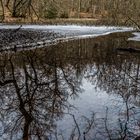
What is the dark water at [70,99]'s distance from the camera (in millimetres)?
10734

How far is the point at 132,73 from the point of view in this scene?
20.3 m

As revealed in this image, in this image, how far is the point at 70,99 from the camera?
14633mm

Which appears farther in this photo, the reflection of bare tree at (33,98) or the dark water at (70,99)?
the reflection of bare tree at (33,98)

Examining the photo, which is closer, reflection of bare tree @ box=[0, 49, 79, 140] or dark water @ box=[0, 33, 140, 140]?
dark water @ box=[0, 33, 140, 140]

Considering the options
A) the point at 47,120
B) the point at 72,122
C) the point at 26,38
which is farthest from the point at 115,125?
the point at 26,38

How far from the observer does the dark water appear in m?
Answer: 10.7

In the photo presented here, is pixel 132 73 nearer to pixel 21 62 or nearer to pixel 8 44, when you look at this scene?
pixel 21 62

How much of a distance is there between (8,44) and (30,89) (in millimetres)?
18724

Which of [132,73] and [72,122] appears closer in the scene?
[72,122]

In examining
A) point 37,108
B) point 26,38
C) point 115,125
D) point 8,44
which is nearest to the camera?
point 115,125

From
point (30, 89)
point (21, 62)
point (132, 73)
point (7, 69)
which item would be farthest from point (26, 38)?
point (30, 89)

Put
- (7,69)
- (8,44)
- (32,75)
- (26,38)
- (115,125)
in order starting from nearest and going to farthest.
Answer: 1. (115,125)
2. (32,75)
3. (7,69)
4. (8,44)
5. (26,38)

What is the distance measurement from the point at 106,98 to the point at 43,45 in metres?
21.6

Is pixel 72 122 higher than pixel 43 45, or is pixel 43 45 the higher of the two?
pixel 72 122
